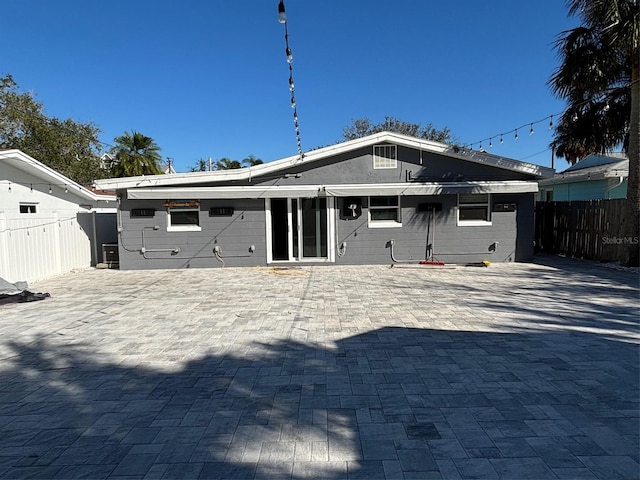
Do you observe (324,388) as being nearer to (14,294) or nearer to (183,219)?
(14,294)

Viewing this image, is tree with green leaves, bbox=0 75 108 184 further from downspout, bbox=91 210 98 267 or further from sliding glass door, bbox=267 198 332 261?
sliding glass door, bbox=267 198 332 261

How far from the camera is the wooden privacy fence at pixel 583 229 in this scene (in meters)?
10.8

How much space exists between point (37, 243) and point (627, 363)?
1269cm

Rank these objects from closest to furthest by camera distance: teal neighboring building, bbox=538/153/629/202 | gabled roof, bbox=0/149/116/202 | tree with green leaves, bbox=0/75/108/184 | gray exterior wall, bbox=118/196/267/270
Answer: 1. gabled roof, bbox=0/149/116/202
2. gray exterior wall, bbox=118/196/267/270
3. teal neighboring building, bbox=538/153/629/202
4. tree with green leaves, bbox=0/75/108/184

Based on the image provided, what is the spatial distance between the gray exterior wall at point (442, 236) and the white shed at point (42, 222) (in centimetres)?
841

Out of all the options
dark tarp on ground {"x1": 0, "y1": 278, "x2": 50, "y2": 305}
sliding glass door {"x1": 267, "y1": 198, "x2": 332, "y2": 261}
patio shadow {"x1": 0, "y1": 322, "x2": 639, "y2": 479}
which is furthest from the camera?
sliding glass door {"x1": 267, "y1": 198, "x2": 332, "y2": 261}

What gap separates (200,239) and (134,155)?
16090mm

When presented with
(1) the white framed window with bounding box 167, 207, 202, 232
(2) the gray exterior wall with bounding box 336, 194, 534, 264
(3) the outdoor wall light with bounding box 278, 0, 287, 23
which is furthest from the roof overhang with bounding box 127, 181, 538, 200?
(3) the outdoor wall light with bounding box 278, 0, 287, 23

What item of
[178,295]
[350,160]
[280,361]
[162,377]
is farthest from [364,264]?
[162,377]

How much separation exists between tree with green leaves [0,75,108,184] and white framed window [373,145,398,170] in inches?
834

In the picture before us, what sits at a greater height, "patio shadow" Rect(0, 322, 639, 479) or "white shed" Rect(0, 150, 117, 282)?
"white shed" Rect(0, 150, 117, 282)

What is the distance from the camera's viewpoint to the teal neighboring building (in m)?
13.9

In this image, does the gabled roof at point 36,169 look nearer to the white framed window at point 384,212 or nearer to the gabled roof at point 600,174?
the white framed window at point 384,212

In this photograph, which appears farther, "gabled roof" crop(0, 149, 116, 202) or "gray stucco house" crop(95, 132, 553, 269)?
"gray stucco house" crop(95, 132, 553, 269)
